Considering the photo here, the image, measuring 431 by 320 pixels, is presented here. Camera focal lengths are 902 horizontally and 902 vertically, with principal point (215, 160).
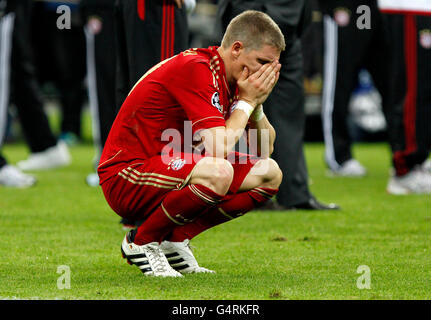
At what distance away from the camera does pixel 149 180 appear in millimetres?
3771

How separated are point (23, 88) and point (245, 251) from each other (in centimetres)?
391

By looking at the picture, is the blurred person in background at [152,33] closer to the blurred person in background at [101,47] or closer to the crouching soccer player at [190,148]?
the crouching soccer player at [190,148]

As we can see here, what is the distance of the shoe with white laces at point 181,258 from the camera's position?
3.86 metres

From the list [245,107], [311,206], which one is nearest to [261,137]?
[245,107]

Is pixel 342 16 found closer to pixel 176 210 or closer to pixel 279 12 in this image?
pixel 279 12

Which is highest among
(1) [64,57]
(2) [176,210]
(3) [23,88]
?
(2) [176,210]

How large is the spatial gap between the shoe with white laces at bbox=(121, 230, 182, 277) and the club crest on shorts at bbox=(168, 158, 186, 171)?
0.34 m

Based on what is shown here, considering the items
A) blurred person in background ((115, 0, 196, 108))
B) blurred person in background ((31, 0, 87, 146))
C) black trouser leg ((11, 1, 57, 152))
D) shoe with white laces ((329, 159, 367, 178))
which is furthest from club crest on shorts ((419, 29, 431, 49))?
blurred person in background ((31, 0, 87, 146))

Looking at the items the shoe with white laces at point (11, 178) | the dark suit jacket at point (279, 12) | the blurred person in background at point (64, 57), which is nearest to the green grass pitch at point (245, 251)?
the shoe with white laces at point (11, 178)

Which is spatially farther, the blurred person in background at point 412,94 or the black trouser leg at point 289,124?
the blurred person in background at point 412,94

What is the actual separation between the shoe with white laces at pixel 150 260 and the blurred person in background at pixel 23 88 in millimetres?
3514

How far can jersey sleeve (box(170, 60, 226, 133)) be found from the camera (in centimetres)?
356

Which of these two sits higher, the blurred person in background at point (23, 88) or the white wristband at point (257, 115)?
the white wristband at point (257, 115)

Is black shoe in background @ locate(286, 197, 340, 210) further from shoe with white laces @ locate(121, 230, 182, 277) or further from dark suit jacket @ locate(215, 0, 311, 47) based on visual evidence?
shoe with white laces @ locate(121, 230, 182, 277)
